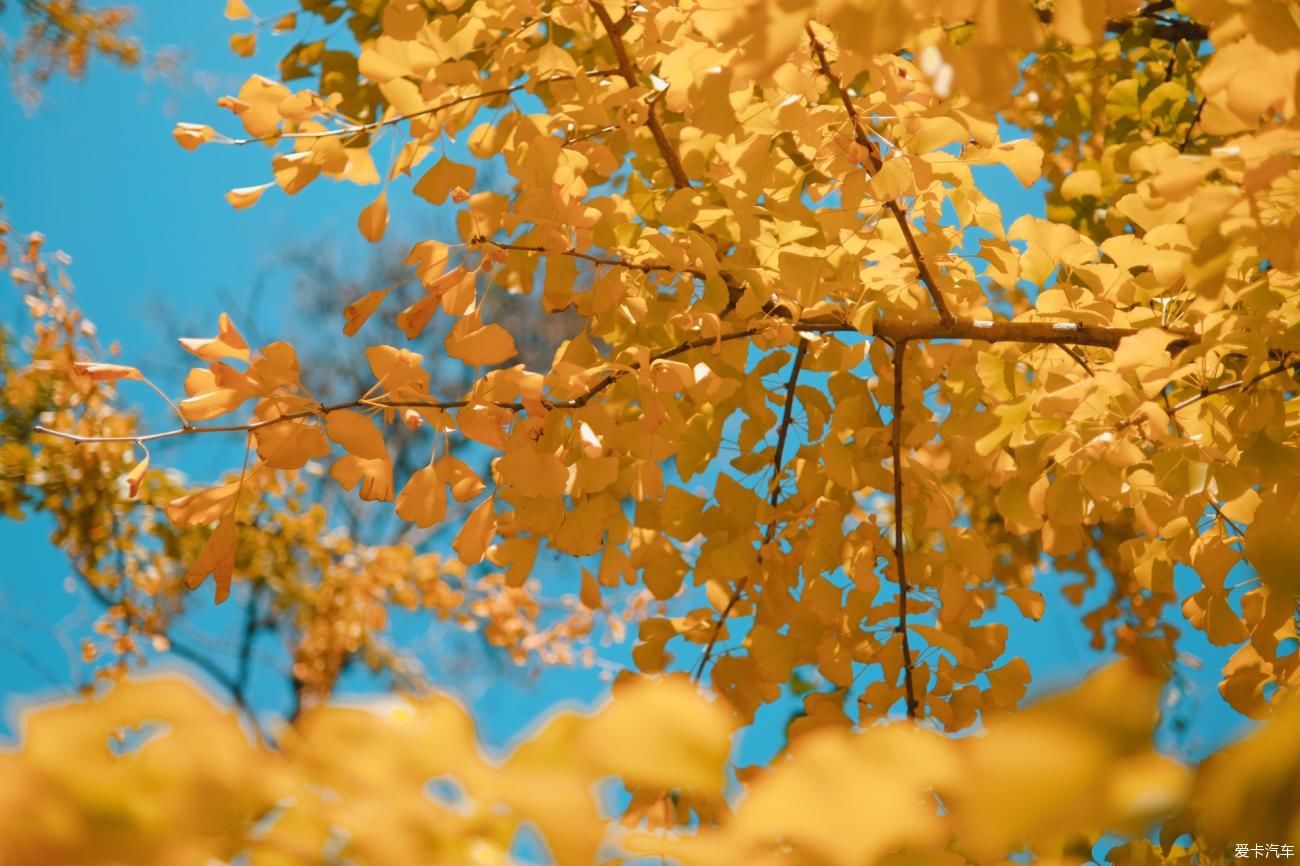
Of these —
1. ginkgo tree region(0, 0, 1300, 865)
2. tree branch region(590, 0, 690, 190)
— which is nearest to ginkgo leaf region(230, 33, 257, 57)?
ginkgo tree region(0, 0, 1300, 865)

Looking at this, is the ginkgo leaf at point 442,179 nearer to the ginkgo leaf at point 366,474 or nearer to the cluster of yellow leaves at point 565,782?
the ginkgo leaf at point 366,474

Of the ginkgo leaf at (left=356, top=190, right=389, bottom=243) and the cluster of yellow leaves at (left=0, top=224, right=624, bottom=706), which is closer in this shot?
the ginkgo leaf at (left=356, top=190, right=389, bottom=243)

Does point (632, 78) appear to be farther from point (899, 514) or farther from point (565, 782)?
point (565, 782)

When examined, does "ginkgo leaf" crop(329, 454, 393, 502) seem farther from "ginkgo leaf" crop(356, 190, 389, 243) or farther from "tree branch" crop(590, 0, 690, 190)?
"tree branch" crop(590, 0, 690, 190)

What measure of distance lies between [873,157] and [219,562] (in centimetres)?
55

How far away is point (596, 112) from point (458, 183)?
0.44 feet

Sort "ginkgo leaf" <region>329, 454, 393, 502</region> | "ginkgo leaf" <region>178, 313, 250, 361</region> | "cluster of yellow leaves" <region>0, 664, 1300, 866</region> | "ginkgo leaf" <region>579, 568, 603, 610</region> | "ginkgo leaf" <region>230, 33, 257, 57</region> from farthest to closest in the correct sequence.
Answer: "ginkgo leaf" <region>230, 33, 257, 57</region> < "ginkgo leaf" <region>579, 568, 603, 610</region> < "ginkgo leaf" <region>329, 454, 393, 502</region> < "ginkgo leaf" <region>178, 313, 250, 361</region> < "cluster of yellow leaves" <region>0, 664, 1300, 866</region>

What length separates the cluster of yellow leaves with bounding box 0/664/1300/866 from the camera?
0.19m

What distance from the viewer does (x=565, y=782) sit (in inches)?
8.7

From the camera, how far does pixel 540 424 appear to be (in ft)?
2.31

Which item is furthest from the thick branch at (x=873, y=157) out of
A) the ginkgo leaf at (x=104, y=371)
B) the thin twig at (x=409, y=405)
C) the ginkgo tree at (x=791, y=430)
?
the ginkgo leaf at (x=104, y=371)

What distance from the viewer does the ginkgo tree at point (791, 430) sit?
204 mm

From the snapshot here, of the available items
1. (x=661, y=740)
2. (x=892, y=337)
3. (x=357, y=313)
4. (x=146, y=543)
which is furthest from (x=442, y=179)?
(x=146, y=543)

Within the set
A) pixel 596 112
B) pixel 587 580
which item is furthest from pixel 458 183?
pixel 587 580
